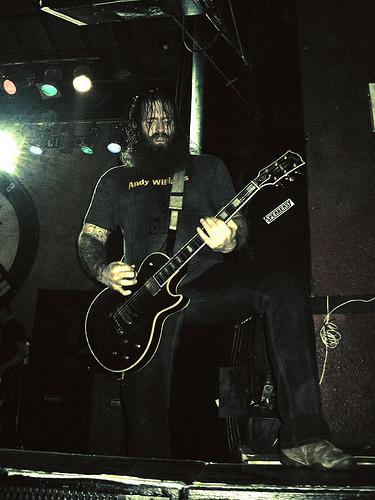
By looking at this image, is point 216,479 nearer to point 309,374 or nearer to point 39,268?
point 309,374

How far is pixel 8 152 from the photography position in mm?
6410

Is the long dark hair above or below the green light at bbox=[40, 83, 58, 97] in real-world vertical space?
below

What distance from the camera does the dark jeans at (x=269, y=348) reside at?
5.08 ft

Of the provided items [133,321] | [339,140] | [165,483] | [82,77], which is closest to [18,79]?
[82,77]

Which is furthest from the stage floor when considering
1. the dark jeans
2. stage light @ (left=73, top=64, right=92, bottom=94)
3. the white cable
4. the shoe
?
stage light @ (left=73, top=64, right=92, bottom=94)

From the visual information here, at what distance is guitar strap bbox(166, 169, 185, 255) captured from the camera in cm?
241

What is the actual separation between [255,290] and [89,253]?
1292mm

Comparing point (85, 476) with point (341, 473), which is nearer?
point (85, 476)

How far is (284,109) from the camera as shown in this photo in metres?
2.90

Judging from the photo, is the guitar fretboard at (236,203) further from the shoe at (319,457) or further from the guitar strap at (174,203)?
the shoe at (319,457)

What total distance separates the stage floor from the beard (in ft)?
6.41

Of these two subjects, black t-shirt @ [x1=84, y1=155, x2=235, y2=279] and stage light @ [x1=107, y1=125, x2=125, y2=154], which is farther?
stage light @ [x1=107, y1=125, x2=125, y2=154]

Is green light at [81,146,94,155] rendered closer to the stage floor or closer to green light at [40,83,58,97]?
green light at [40,83,58,97]

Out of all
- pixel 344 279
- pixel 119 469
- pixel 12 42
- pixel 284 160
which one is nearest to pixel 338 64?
pixel 284 160
